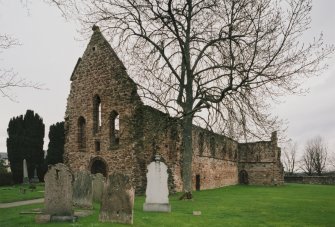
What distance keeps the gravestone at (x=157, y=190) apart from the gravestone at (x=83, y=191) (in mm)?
1924

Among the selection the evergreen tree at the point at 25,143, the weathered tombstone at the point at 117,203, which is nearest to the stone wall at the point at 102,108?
the weathered tombstone at the point at 117,203

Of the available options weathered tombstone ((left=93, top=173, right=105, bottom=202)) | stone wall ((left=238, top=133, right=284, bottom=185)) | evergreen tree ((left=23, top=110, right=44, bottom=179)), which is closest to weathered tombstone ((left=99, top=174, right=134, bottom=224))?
weathered tombstone ((left=93, top=173, right=105, bottom=202))

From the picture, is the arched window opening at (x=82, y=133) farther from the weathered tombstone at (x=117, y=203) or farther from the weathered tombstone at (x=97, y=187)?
the weathered tombstone at (x=117, y=203)

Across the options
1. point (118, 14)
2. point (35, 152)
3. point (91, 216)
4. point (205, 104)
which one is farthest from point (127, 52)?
point (35, 152)

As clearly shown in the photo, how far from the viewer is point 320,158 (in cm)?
8256

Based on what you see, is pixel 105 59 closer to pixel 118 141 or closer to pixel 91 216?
pixel 118 141

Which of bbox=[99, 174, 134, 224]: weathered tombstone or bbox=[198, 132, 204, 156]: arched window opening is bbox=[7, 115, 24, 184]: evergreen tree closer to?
bbox=[198, 132, 204, 156]: arched window opening

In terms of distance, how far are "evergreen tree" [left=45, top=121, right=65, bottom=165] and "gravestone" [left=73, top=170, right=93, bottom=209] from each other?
25595 millimetres

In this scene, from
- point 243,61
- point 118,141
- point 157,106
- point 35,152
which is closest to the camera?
point 243,61

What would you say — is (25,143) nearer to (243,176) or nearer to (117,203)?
(243,176)

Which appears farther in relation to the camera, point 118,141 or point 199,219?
point 118,141

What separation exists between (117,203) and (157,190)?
3.14 m

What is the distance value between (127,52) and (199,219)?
10.2m

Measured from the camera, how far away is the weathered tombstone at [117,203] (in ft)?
33.7
